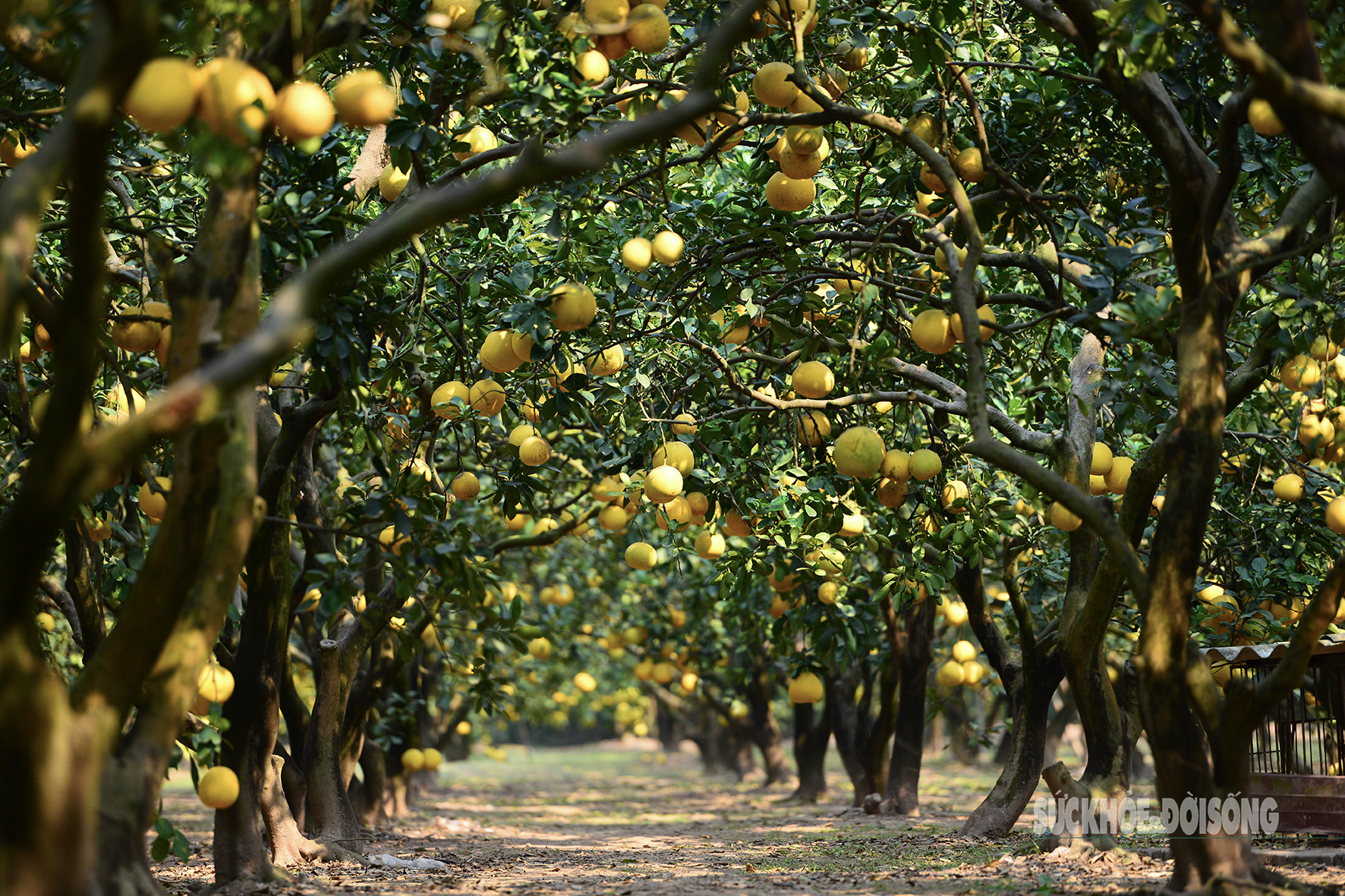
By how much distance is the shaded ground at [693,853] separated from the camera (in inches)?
236

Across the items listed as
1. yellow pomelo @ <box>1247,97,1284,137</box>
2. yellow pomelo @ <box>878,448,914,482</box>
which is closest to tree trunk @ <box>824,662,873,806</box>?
yellow pomelo @ <box>878,448,914,482</box>

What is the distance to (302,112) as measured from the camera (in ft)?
11.5

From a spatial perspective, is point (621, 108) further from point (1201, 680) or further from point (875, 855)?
point (875, 855)

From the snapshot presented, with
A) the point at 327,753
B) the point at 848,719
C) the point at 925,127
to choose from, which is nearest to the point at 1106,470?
the point at 925,127

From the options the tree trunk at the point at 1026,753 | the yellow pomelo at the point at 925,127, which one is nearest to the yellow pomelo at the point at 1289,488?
the tree trunk at the point at 1026,753

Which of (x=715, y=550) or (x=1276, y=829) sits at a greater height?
(x=715, y=550)

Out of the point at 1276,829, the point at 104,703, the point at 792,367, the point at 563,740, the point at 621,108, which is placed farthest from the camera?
the point at 563,740

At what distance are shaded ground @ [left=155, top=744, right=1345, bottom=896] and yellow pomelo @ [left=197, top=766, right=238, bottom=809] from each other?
796 mm

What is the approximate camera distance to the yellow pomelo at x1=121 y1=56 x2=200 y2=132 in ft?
10.5

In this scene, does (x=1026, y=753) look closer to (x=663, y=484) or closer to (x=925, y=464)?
(x=925, y=464)

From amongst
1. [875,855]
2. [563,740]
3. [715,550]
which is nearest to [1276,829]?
[875,855]

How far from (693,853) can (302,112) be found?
22.7 ft

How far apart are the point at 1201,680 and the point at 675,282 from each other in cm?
338

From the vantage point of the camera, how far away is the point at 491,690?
788cm
